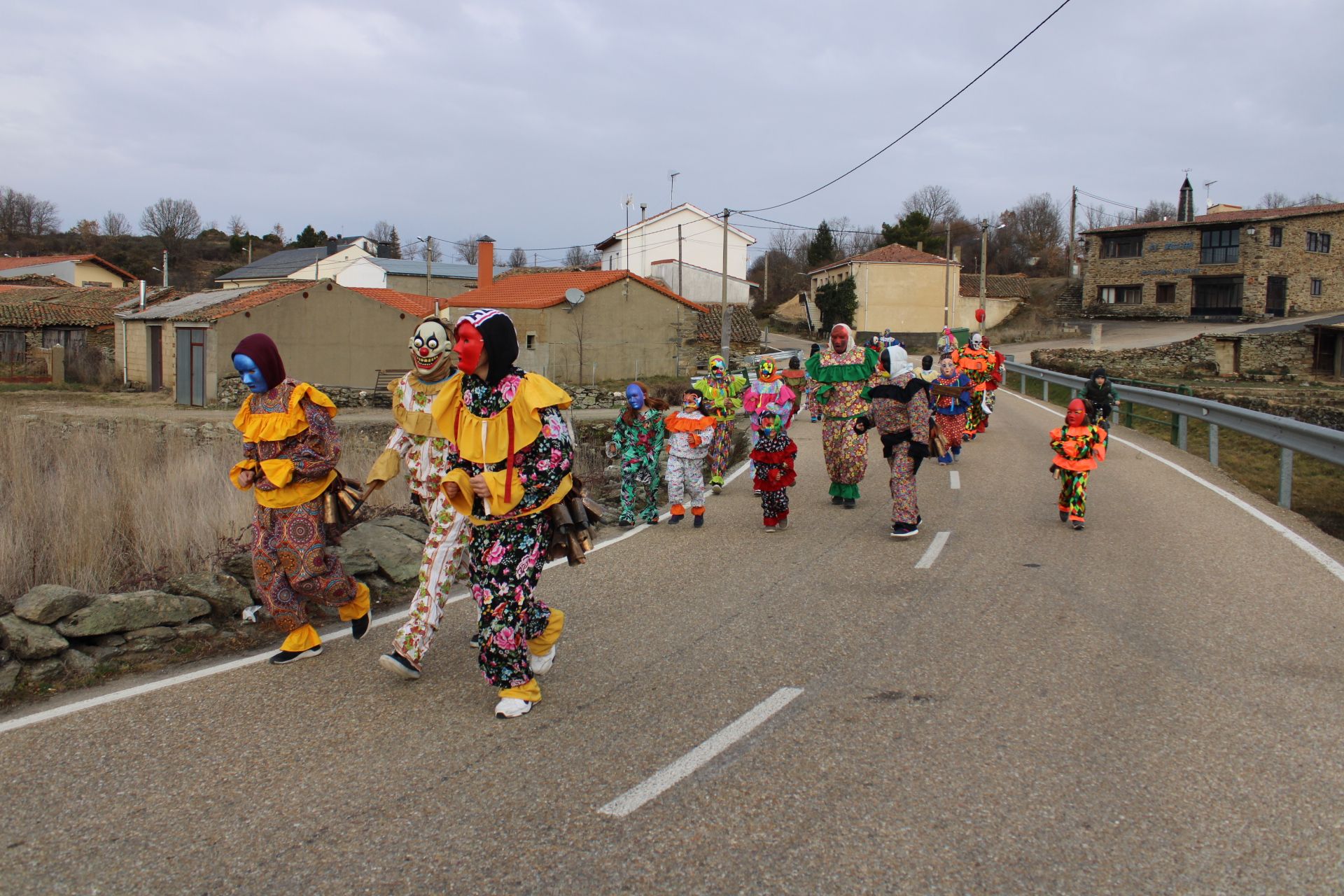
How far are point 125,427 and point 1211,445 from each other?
16871 mm

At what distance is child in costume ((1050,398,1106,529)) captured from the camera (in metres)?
10.6

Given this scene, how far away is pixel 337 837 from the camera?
12.9 ft

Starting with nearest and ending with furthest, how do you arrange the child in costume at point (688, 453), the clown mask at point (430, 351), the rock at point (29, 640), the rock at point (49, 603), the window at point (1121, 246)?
the rock at point (29, 640) → the rock at point (49, 603) → the clown mask at point (430, 351) → the child in costume at point (688, 453) → the window at point (1121, 246)

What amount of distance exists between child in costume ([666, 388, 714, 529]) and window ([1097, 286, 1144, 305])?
59.2m

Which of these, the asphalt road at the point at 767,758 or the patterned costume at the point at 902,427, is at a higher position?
the patterned costume at the point at 902,427

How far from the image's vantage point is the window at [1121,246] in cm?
6197

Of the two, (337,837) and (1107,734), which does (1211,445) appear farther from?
(337,837)

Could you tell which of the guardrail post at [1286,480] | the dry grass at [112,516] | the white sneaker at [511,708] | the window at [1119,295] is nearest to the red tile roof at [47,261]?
the dry grass at [112,516]

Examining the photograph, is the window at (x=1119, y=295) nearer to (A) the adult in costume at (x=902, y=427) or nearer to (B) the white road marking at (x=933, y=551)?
(A) the adult in costume at (x=902, y=427)

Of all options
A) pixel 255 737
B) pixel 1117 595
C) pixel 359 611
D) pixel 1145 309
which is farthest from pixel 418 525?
pixel 1145 309

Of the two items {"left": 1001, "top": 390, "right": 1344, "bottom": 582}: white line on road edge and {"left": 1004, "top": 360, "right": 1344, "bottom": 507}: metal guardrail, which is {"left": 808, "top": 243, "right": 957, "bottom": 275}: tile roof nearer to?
{"left": 1004, "top": 360, "right": 1344, "bottom": 507}: metal guardrail

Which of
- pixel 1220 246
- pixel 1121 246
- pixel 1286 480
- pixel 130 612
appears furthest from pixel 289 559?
pixel 1121 246

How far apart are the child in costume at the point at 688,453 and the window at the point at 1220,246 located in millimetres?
57174

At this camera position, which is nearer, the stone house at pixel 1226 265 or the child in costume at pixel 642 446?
the child in costume at pixel 642 446
